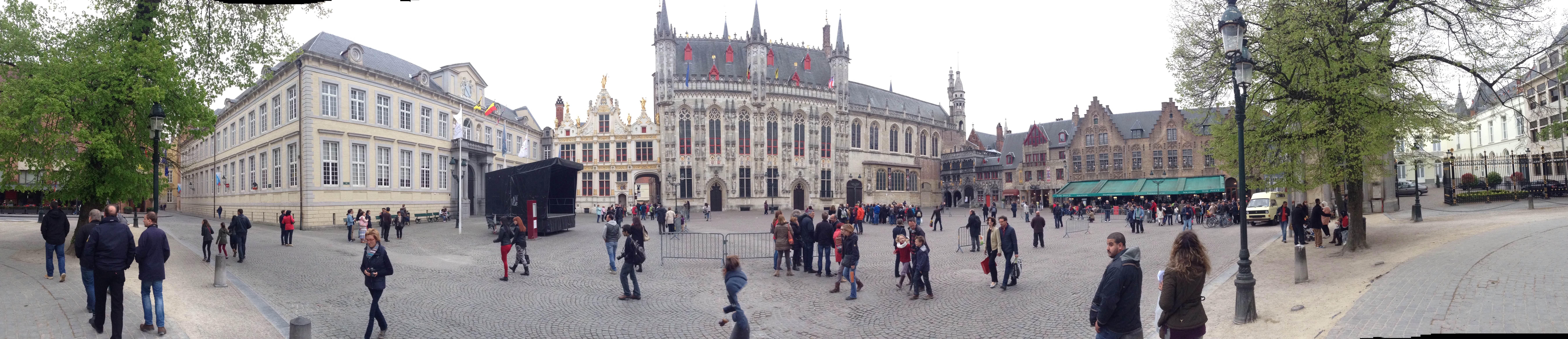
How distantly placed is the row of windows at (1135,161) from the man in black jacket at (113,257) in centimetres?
5302

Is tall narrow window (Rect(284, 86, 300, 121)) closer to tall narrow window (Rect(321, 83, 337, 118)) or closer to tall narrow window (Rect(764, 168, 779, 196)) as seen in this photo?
tall narrow window (Rect(321, 83, 337, 118))

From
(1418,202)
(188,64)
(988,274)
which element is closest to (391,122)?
(188,64)

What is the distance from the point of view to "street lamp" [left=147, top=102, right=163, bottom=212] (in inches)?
514

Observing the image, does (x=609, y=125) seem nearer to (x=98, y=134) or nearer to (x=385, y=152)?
(x=385, y=152)

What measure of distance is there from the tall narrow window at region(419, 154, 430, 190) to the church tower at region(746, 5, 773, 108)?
24328 millimetres

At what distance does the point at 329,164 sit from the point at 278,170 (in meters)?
3.59

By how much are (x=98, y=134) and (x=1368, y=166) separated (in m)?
24.8

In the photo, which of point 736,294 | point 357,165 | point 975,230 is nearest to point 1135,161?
point 975,230

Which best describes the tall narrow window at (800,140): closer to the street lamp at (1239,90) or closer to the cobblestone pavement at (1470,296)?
the cobblestone pavement at (1470,296)

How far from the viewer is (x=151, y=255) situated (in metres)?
7.56

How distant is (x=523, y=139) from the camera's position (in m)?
51.5

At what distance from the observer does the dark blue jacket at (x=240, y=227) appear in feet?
49.6

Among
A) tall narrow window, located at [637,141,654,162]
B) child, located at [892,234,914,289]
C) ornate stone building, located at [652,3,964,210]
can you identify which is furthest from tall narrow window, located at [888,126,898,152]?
child, located at [892,234,914,289]

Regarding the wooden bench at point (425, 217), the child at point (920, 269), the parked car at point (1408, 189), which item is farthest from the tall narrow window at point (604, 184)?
the parked car at point (1408, 189)
